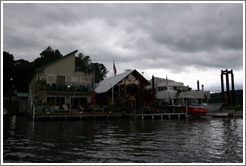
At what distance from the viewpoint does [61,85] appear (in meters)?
31.6

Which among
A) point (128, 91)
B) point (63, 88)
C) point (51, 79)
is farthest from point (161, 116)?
point (51, 79)

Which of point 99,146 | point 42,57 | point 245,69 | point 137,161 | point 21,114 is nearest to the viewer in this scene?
point 245,69

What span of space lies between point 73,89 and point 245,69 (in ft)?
87.4

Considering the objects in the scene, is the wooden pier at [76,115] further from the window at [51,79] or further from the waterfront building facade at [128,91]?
the waterfront building facade at [128,91]

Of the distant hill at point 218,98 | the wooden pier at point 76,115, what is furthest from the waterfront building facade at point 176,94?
the distant hill at point 218,98

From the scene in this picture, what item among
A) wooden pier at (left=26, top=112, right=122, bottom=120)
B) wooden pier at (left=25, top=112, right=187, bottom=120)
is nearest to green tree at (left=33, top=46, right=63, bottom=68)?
wooden pier at (left=25, top=112, right=187, bottom=120)

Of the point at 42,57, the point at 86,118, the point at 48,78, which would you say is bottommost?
the point at 86,118

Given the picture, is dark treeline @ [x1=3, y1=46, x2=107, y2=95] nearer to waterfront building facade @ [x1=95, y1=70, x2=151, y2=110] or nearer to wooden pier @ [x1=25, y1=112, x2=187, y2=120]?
waterfront building facade @ [x1=95, y1=70, x2=151, y2=110]

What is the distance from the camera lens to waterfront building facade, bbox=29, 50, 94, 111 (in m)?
30.8

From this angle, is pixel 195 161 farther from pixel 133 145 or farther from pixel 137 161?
pixel 133 145

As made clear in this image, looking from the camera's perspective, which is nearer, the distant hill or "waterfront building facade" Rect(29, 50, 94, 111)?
"waterfront building facade" Rect(29, 50, 94, 111)

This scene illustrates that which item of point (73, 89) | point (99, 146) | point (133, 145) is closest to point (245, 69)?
point (133, 145)

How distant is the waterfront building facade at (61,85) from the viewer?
101ft

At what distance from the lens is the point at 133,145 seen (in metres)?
11.8
